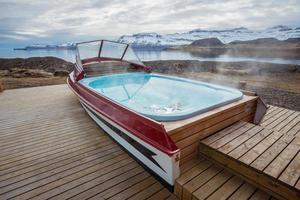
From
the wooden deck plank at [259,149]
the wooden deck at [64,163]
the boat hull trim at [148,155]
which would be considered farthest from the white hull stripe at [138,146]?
the wooden deck plank at [259,149]

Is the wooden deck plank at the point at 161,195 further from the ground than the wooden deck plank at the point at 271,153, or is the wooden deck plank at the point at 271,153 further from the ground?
the wooden deck plank at the point at 271,153

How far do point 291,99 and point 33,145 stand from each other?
565cm

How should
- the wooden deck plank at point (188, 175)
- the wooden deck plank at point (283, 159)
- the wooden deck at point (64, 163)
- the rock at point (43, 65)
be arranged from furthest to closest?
1. the rock at point (43, 65)
2. the wooden deck at point (64, 163)
3. the wooden deck plank at point (188, 175)
4. the wooden deck plank at point (283, 159)

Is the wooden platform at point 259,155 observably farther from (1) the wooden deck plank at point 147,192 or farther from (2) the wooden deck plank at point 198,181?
(1) the wooden deck plank at point 147,192

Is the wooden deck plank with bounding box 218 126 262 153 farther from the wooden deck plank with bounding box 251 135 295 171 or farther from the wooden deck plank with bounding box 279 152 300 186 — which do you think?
the wooden deck plank with bounding box 279 152 300 186

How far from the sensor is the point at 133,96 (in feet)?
14.1

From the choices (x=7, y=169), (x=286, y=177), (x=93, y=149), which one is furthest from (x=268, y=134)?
(x=7, y=169)

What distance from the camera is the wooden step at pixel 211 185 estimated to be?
5.19 feet

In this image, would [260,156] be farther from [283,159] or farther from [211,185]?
[211,185]

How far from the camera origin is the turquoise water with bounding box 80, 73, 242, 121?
3254mm

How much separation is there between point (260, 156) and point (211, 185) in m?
0.57

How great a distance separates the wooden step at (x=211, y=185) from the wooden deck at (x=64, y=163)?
0.21m

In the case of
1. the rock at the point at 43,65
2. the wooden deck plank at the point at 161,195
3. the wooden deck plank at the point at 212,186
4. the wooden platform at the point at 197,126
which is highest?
the wooden platform at the point at 197,126

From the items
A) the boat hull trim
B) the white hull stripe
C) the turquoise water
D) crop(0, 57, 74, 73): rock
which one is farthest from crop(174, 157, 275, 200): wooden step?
crop(0, 57, 74, 73): rock
